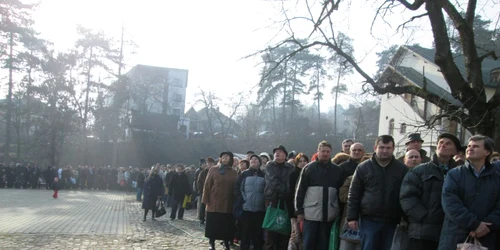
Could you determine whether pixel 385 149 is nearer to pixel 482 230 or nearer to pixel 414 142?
pixel 414 142

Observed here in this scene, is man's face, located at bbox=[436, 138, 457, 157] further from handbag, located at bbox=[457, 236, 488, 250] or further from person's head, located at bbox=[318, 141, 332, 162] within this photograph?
person's head, located at bbox=[318, 141, 332, 162]

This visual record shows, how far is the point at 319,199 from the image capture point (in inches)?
278

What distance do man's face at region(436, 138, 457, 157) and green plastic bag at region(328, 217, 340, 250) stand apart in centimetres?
196

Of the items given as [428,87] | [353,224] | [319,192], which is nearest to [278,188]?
[319,192]

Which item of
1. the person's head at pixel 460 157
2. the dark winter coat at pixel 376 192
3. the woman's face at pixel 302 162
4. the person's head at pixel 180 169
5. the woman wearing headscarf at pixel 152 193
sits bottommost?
the woman wearing headscarf at pixel 152 193

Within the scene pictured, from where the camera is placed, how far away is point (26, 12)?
41406mm

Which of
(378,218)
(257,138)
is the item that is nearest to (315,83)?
(257,138)

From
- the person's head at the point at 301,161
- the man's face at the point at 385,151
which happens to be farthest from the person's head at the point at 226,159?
the man's face at the point at 385,151

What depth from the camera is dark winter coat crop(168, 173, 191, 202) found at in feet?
51.6

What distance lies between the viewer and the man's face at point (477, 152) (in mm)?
5098

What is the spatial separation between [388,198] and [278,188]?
2.78 m

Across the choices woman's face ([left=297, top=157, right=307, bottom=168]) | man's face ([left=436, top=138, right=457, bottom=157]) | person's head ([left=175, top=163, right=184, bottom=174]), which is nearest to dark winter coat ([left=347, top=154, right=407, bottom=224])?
man's face ([left=436, top=138, right=457, bottom=157])

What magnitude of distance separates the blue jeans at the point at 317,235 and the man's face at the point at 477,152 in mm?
2573

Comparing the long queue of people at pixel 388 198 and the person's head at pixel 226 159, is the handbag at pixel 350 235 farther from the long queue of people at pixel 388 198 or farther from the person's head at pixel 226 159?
the person's head at pixel 226 159
